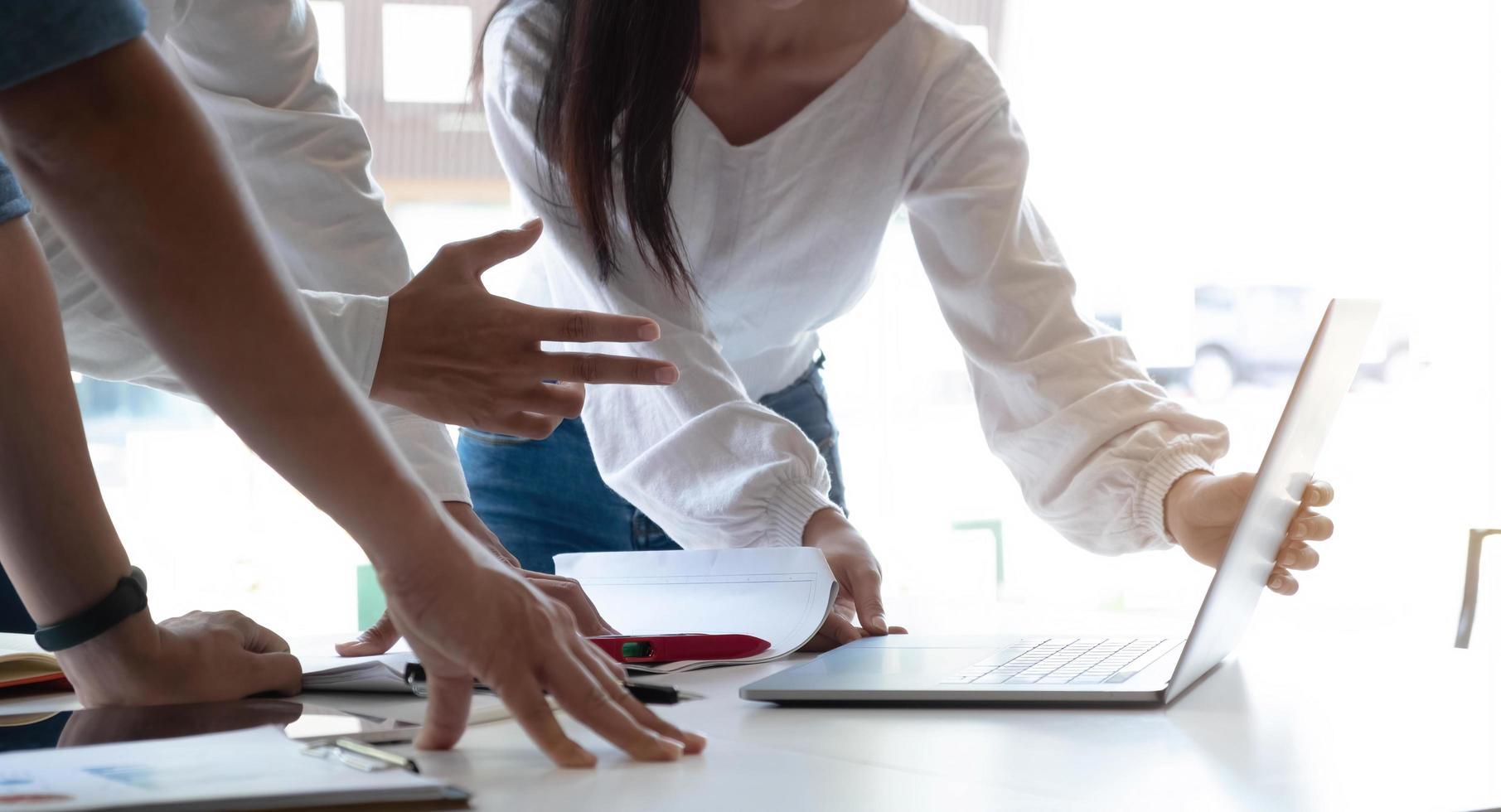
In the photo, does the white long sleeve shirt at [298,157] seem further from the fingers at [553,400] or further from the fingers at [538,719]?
the fingers at [538,719]

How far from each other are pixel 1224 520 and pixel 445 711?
2.24 ft

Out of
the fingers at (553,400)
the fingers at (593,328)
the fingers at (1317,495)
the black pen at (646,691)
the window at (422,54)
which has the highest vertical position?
the window at (422,54)

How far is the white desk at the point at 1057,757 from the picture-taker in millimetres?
463

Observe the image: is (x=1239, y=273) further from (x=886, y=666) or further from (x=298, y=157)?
(x=886, y=666)

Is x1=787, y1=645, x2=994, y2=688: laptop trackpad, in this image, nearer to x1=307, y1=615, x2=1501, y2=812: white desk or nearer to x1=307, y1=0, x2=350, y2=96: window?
x1=307, y1=615, x2=1501, y2=812: white desk

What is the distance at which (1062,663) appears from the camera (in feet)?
2.47

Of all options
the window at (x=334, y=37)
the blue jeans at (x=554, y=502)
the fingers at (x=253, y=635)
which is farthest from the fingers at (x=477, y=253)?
the window at (x=334, y=37)

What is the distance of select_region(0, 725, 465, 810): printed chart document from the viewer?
41 centimetres

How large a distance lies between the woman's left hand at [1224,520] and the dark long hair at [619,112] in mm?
516

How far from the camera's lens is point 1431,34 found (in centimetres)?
372

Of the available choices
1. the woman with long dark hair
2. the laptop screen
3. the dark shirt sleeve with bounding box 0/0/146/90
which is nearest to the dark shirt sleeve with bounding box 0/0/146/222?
the dark shirt sleeve with bounding box 0/0/146/90

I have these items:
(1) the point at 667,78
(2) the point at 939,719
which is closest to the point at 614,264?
(1) the point at 667,78

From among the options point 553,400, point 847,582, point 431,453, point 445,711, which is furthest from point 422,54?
point 445,711

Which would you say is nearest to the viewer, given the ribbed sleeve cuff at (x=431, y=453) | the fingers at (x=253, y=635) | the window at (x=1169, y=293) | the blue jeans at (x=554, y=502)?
the fingers at (x=253, y=635)
